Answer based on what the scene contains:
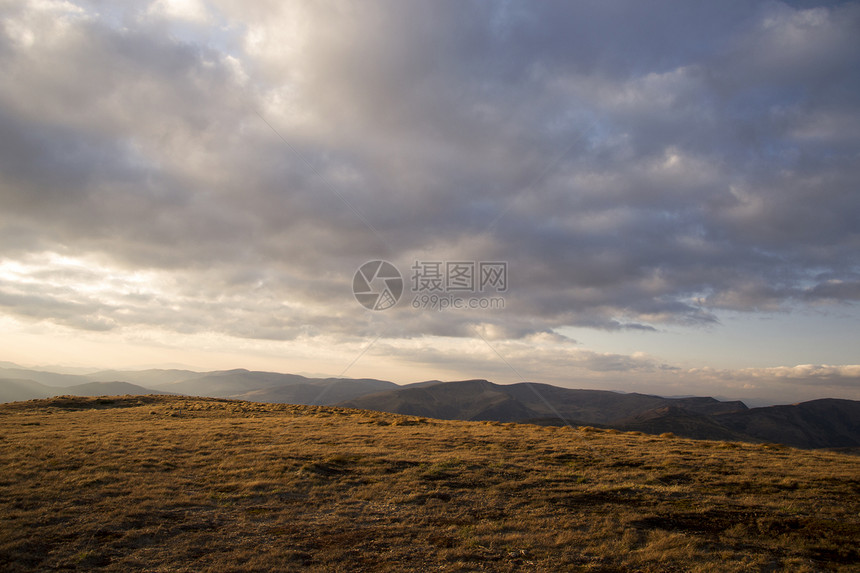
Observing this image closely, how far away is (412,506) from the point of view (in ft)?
55.6

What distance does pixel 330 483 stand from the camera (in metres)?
20.1

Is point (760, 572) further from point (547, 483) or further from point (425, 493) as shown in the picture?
point (425, 493)

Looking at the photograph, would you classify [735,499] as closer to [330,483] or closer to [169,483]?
[330,483]

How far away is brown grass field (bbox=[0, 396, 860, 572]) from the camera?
478 inches

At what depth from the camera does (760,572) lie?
37.4 feet

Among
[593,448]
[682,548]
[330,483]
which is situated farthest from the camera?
[593,448]

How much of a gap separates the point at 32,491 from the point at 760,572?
26265 mm

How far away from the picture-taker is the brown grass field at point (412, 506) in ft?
39.9

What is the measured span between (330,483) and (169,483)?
7.39 metres

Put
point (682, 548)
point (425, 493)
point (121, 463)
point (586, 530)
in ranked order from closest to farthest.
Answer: point (682, 548) → point (586, 530) → point (425, 493) → point (121, 463)

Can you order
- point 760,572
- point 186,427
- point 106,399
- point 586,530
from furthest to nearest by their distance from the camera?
point 106,399 < point 186,427 < point 586,530 < point 760,572

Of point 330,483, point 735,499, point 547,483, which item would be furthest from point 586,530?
point 330,483

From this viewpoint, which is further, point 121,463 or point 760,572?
point 121,463

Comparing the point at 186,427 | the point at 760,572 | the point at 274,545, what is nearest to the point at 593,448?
the point at 760,572
